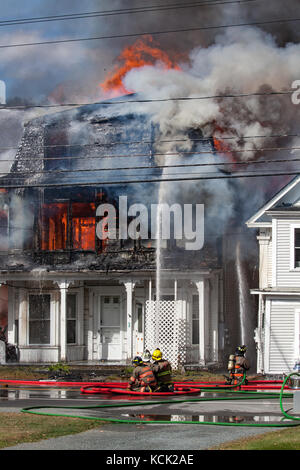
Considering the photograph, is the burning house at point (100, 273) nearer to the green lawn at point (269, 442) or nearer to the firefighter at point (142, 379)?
the firefighter at point (142, 379)

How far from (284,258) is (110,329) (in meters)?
7.91

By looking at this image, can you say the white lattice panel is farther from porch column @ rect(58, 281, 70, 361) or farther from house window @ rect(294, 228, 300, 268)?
house window @ rect(294, 228, 300, 268)

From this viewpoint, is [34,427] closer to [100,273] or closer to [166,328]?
[166,328]

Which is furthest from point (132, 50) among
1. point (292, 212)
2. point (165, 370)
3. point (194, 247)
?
point (165, 370)

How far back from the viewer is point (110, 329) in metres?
32.4

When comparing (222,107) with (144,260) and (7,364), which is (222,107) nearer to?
(144,260)

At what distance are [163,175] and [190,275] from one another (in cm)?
542

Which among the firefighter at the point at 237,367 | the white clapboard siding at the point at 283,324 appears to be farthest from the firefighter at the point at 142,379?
the white clapboard siding at the point at 283,324

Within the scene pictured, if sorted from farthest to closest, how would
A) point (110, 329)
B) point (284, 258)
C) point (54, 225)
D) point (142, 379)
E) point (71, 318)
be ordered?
1. point (54, 225)
2. point (110, 329)
3. point (71, 318)
4. point (284, 258)
5. point (142, 379)

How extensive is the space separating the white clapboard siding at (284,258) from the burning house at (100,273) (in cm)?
264

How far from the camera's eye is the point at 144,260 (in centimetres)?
3142

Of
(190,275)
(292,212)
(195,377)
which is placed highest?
(292,212)

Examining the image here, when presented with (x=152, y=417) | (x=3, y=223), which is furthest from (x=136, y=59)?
(x=152, y=417)
